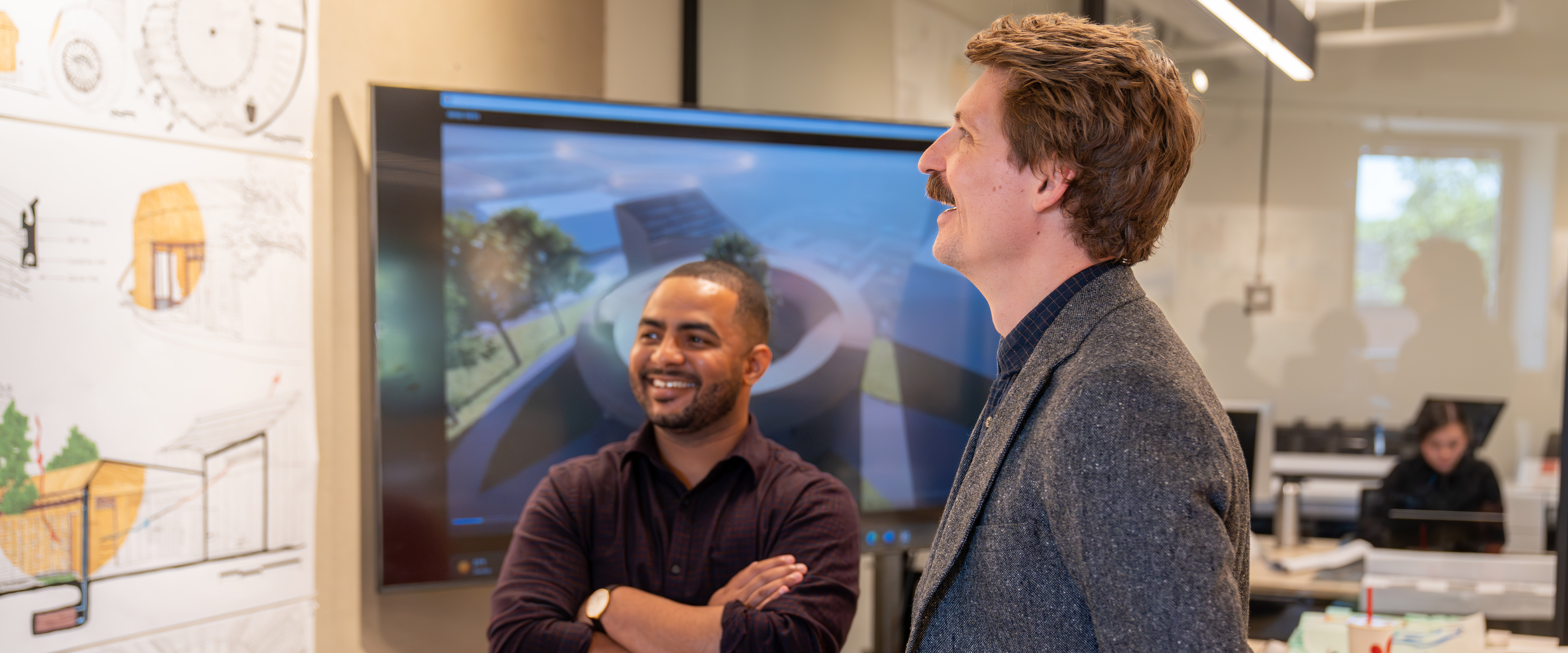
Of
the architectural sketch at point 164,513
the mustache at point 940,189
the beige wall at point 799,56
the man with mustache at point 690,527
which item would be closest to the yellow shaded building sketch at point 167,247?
the architectural sketch at point 164,513

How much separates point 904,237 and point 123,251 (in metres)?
1.85

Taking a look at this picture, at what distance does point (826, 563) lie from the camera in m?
1.88

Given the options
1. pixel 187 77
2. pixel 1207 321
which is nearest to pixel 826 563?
pixel 187 77

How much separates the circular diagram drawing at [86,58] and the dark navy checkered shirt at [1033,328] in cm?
171

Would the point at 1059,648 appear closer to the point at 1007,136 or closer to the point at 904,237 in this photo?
the point at 1007,136

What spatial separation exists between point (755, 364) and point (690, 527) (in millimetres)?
371

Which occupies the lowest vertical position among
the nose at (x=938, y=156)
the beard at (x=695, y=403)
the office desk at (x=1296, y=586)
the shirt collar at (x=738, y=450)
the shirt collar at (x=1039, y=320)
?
the office desk at (x=1296, y=586)

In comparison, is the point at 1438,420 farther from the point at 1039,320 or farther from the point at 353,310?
the point at 353,310

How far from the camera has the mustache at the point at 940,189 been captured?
4.30 feet

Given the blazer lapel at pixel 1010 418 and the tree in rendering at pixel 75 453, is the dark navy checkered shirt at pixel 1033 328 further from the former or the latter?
the tree in rendering at pixel 75 453

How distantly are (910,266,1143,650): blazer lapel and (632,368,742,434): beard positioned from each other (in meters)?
0.90

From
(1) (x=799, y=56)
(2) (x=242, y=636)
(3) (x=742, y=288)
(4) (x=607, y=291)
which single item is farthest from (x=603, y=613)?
(1) (x=799, y=56)

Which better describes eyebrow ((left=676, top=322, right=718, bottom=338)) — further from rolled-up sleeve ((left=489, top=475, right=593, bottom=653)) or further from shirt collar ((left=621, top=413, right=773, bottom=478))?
rolled-up sleeve ((left=489, top=475, right=593, bottom=653))

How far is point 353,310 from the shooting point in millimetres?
2357
